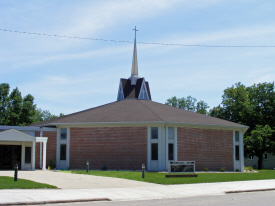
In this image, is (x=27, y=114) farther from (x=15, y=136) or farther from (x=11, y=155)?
→ (x=15, y=136)

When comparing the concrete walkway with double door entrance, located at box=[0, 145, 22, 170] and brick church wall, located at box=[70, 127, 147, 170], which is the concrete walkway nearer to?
brick church wall, located at box=[70, 127, 147, 170]

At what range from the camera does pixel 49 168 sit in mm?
33719

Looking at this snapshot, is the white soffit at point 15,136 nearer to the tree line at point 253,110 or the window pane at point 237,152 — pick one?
the window pane at point 237,152

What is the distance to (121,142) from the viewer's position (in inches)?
1318

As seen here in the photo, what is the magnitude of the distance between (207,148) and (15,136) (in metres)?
17.3

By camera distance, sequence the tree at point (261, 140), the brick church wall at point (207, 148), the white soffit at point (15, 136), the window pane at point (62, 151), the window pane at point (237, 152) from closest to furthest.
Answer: the white soffit at point (15, 136) < the brick church wall at point (207, 148) < the window pane at point (62, 151) < the window pane at point (237, 152) < the tree at point (261, 140)

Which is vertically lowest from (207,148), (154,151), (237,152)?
(237,152)

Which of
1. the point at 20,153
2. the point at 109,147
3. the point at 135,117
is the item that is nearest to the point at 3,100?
the point at 20,153

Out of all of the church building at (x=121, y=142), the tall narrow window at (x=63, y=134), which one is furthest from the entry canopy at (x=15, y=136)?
the tall narrow window at (x=63, y=134)

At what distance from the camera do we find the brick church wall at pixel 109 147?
33.1 m

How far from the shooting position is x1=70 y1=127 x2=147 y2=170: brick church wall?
109ft

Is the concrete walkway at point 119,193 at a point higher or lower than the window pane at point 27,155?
lower

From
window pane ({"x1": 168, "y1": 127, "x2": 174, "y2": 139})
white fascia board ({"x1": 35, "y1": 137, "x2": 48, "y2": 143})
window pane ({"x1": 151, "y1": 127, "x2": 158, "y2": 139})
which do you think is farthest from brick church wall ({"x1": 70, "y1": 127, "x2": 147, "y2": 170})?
white fascia board ({"x1": 35, "y1": 137, "x2": 48, "y2": 143})

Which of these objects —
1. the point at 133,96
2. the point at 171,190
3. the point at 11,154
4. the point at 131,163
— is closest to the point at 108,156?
the point at 131,163
